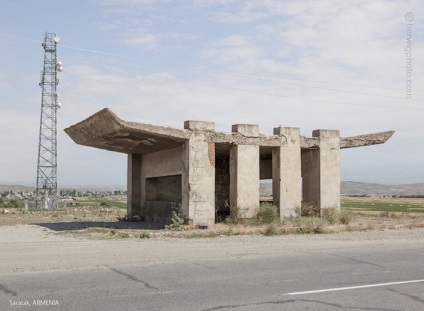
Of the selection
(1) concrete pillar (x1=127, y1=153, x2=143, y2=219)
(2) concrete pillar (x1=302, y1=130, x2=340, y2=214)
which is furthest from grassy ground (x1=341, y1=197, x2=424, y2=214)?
(1) concrete pillar (x1=127, y1=153, x2=143, y2=219)

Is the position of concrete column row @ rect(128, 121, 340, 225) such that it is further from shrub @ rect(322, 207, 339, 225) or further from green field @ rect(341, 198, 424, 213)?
green field @ rect(341, 198, 424, 213)

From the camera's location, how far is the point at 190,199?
21062 mm

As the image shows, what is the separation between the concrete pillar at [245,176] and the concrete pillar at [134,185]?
750 cm

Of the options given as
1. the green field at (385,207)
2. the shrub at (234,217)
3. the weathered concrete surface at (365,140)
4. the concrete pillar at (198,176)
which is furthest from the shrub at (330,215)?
the green field at (385,207)

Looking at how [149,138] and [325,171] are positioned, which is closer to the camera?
[149,138]

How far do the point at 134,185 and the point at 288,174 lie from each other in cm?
874

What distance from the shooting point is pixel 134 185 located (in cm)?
2852

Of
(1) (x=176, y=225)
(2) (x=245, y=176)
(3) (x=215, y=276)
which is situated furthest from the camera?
(2) (x=245, y=176)

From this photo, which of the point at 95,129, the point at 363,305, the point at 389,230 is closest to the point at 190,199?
the point at 95,129

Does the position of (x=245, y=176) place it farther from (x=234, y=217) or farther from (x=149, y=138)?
(x=149, y=138)

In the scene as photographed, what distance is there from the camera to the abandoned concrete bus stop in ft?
69.5

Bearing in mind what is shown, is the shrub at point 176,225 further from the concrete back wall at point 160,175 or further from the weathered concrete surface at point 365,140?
the weathered concrete surface at point 365,140

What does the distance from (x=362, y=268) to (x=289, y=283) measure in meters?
2.58

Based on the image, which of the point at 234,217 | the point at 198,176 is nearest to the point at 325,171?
the point at 234,217
